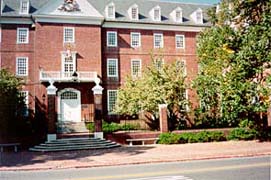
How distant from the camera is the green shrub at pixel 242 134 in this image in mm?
17219

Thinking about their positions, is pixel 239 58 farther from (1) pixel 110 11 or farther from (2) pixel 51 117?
(1) pixel 110 11

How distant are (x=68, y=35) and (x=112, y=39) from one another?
3.46m

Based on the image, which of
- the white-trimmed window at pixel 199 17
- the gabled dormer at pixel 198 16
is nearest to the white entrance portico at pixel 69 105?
the gabled dormer at pixel 198 16

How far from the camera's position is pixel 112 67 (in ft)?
82.1

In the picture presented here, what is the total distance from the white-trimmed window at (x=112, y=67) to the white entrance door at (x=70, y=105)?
3.00m

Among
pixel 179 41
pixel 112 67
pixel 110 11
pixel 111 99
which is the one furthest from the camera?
pixel 179 41

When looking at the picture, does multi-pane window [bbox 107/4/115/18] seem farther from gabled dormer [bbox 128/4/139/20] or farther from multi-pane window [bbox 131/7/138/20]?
multi-pane window [bbox 131/7/138/20]

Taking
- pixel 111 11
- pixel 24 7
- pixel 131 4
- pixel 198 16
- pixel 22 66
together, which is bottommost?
Answer: pixel 22 66

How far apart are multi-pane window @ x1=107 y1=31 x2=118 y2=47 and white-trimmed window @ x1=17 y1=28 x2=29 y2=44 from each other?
589 cm

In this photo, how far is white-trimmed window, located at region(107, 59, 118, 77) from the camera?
24906 millimetres

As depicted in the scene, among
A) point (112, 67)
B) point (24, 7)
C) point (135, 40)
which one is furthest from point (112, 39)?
point (24, 7)

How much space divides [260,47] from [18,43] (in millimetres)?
16885

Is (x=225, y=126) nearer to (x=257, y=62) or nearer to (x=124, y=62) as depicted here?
(x=257, y=62)

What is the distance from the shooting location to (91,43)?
23828 millimetres
